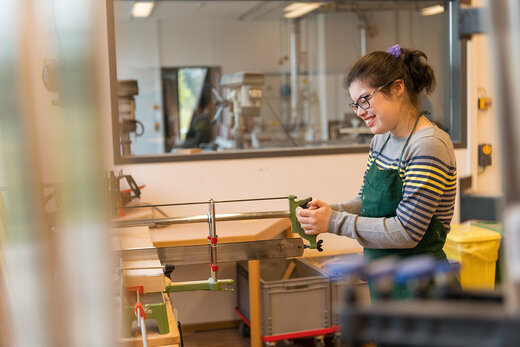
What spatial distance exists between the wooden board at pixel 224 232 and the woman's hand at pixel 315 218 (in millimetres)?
890

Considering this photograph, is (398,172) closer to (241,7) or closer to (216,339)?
(216,339)

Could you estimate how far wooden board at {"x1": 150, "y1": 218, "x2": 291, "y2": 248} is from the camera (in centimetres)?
262

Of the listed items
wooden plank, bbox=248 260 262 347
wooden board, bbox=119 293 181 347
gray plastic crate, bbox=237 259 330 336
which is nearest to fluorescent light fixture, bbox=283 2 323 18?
gray plastic crate, bbox=237 259 330 336

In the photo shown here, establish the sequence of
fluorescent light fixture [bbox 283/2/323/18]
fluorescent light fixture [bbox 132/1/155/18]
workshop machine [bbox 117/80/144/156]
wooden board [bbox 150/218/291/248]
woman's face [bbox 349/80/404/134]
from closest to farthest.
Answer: woman's face [bbox 349/80/404/134] → wooden board [bbox 150/218/291/248] → workshop machine [bbox 117/80/144/156] → fluorescent light fixture [bbox 132/1/155/18] → fluorescent light fixture [bbox 283/2/323/18]

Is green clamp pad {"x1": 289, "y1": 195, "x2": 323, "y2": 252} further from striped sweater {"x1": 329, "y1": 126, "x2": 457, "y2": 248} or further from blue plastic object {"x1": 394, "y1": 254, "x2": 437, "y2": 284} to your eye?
blue plastic object {"x1": 394, "y1": 254, "x2": 437, "y2": 284}

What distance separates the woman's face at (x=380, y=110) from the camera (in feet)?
5.51

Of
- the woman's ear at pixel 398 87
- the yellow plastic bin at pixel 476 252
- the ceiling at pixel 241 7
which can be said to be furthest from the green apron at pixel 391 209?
the ceiling at pixel 241 7

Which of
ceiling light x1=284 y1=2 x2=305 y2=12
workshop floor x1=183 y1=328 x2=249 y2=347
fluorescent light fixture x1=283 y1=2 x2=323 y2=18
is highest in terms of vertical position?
ceiling light x1=284 y1=2 x2=305 y2=12

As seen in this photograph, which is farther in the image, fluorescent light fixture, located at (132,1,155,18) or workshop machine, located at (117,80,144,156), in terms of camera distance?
fluorescent light fixture, located at (132,1,155,18)

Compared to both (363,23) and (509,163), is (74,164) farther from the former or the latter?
(363,23)

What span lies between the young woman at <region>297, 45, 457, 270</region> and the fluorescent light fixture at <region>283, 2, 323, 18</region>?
18.5 ft

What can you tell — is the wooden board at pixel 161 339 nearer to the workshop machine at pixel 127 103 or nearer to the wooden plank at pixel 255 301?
the wooden plank at pixel 255 301

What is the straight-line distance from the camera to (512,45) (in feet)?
1.97

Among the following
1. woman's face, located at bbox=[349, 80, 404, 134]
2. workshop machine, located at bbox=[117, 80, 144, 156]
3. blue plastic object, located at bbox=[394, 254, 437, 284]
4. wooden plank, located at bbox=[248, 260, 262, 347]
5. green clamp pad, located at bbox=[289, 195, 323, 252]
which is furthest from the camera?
workshop machine, located at bbox=[117, 80, 144, 156]
